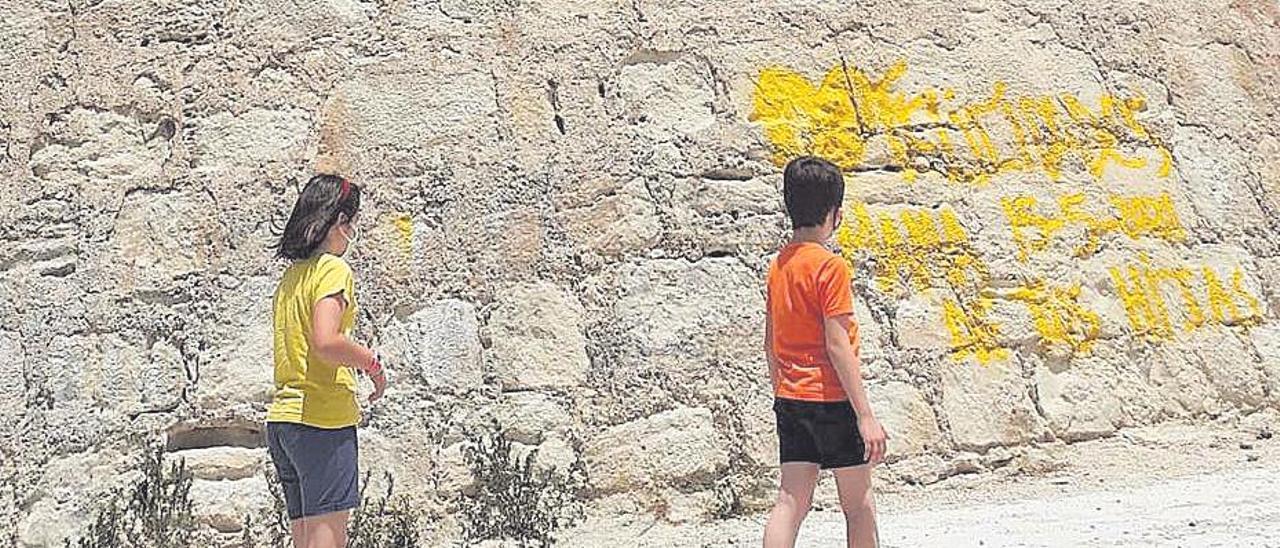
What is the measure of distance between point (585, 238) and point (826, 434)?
7.21ft

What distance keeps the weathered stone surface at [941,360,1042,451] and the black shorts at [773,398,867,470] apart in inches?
80.7

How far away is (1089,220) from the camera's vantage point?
20.4 ft

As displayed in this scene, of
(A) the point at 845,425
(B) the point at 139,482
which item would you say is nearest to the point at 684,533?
(A) the point at 845,425

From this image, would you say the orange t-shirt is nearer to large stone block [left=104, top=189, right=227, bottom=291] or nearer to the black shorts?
the black shorts

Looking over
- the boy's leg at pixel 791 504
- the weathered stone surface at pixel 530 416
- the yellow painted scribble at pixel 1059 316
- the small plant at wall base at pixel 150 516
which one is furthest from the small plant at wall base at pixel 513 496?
the yellow painted scribble at pixel 1059 316

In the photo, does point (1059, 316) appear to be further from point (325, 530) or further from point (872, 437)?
point (325, 530)

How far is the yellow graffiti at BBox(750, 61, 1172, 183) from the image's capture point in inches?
240

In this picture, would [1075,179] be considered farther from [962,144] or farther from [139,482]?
[139,482]

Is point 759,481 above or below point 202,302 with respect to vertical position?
below

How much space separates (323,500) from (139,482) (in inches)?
64.0

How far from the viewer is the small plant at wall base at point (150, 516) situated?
4969mm

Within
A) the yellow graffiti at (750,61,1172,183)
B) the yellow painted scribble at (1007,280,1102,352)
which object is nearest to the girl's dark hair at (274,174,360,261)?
the yellow graffiti at (750,61,1172,183)

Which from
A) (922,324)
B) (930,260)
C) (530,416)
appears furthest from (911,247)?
(530,416)

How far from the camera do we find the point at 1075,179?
6.32 metres
